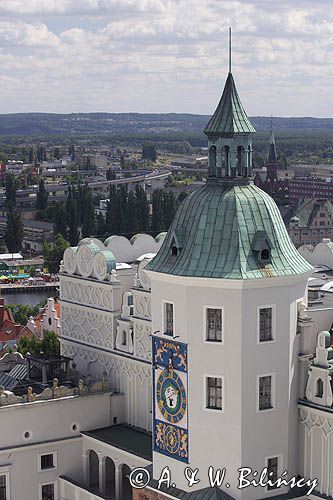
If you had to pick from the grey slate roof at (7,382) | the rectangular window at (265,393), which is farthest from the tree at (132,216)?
the rectangular window at (265,393)

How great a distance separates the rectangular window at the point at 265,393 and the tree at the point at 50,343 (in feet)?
88.0

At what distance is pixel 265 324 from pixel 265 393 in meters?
1.99

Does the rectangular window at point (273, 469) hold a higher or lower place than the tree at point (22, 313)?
higher

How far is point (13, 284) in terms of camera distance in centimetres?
12206

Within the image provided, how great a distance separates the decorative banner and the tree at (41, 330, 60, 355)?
2467cm

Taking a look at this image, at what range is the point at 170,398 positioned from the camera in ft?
109

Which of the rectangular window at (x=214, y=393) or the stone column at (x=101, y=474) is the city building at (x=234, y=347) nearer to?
the rectangular window at (x=214, y=393)

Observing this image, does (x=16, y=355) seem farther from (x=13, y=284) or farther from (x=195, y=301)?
(x=13, y=284)

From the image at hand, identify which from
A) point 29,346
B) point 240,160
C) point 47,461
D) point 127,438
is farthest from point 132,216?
point 240,160

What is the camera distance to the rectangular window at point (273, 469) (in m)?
32.5

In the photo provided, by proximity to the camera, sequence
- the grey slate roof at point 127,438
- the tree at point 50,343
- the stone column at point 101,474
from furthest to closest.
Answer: the tree at point 50,343, the stone column at point 101,474, the grey slate roof at point 127,438

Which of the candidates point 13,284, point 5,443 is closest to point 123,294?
point 5,443

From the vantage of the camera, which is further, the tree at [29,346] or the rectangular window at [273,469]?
the tree at [29,346]

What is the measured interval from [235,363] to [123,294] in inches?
453
